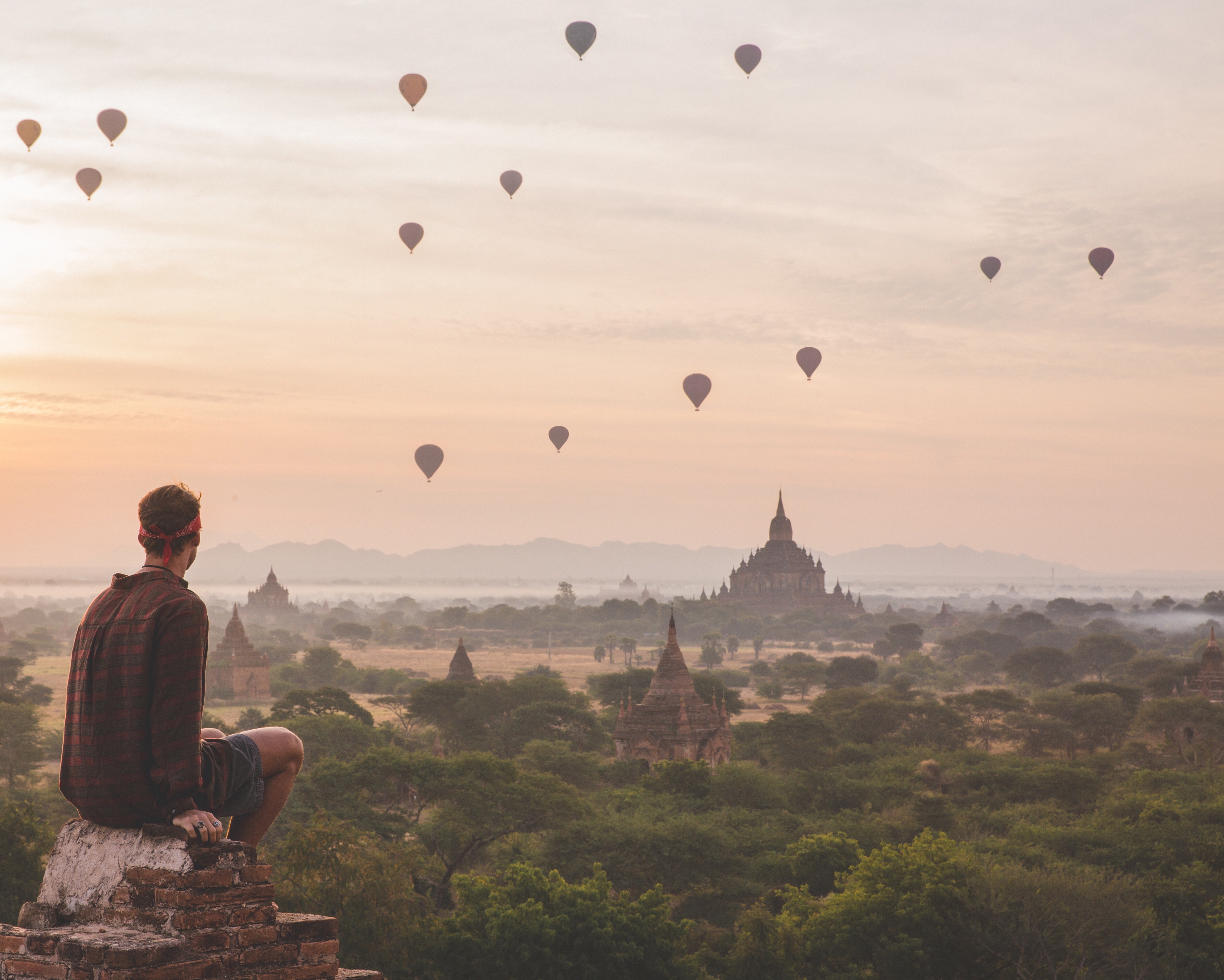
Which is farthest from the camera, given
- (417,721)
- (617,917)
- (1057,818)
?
(417,721)

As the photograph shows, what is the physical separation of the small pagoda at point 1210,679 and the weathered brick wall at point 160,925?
6918 cm

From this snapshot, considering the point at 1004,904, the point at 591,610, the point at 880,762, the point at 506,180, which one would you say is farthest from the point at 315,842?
the point at 591,610

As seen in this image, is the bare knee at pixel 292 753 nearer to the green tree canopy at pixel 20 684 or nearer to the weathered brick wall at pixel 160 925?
the weathered brick wall at pixel 160 925

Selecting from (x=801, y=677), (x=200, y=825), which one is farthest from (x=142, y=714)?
(x=801, y=677)

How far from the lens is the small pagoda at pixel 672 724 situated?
47.2 m

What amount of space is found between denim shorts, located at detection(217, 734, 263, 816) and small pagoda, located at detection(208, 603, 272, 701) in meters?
85.6

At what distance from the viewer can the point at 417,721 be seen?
6638 centimetres

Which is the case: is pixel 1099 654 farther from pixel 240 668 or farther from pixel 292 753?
pixel 292 753

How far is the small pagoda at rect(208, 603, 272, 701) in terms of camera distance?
87.5 meters

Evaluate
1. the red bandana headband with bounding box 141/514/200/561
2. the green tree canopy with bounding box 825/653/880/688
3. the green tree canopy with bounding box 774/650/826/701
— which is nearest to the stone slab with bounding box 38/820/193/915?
the red bandana headband with bounding box 141/514/200/561

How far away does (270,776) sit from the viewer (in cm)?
588

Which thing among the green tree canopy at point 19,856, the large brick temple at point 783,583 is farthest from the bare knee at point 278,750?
the large brick temple at point 783,583

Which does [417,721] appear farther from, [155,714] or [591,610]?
[591,610]

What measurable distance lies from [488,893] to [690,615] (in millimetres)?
157383
